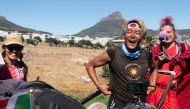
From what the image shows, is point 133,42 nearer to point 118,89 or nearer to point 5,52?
point 118,89

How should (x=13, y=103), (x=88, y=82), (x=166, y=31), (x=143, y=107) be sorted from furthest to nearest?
(x=88, y=82) < (x=166, y=31) < (x=143, y=107) < (x=13, y=103)

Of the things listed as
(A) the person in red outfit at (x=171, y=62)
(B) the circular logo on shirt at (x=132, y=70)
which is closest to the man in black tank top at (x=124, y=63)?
(B) the circular logo on shirt at (x=132, y=70)

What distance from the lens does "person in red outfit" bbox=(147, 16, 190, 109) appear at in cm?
480

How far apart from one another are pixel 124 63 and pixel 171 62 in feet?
4.52

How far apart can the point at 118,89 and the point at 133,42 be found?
21.6 inches

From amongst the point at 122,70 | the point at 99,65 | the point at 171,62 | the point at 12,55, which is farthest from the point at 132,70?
the point at 12,55

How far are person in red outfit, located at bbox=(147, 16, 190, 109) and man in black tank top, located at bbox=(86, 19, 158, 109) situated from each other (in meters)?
1.17

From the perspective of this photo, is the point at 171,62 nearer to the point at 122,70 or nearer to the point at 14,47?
the point at 122,70

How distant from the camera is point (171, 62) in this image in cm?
480

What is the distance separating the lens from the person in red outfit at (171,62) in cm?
480

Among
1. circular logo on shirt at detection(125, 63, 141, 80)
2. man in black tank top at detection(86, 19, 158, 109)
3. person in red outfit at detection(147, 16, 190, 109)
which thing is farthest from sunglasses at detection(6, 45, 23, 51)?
person in red outfit at detection(147, 16, 190, 109)

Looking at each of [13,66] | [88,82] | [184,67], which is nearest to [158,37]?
[184,67]

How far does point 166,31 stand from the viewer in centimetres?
480

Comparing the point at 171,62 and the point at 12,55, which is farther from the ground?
the point at 12,55
